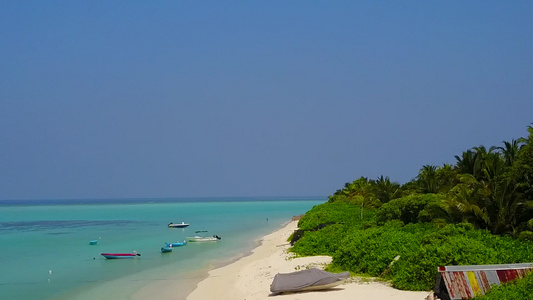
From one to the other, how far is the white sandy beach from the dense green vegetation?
97 cm

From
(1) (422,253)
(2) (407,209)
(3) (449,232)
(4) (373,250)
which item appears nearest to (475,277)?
(1) (422,253)

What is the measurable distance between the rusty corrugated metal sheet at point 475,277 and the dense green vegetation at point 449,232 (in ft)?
5.80

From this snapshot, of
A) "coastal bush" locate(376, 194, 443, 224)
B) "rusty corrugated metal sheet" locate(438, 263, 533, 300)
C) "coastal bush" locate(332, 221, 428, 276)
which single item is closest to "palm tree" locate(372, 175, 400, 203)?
"coastal bush" locate(376, 194, 443, 224)

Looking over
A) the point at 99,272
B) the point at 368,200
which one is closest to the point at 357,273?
the point at 99,272

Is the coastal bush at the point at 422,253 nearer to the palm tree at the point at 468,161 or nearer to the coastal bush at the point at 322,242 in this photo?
the coastal bush at the point at 322,242

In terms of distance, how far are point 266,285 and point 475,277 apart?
34.9 feet

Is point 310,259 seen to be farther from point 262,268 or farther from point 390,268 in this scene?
point 390,268

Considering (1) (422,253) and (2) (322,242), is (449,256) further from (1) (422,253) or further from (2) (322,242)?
(2) (322,242)

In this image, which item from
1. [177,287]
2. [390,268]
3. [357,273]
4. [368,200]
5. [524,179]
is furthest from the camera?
[368,200]

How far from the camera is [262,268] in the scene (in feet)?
98.5

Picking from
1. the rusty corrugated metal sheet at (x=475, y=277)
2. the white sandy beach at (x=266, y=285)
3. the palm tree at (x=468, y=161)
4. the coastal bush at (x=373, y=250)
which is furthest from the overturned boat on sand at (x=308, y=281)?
the palm tree at (x=468, y=161)

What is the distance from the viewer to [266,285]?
23.5m

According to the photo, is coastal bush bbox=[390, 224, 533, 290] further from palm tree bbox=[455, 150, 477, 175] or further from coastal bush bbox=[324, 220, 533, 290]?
palm tree bbox=[455, 150, 477, 175]

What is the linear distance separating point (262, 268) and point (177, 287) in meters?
5.22
